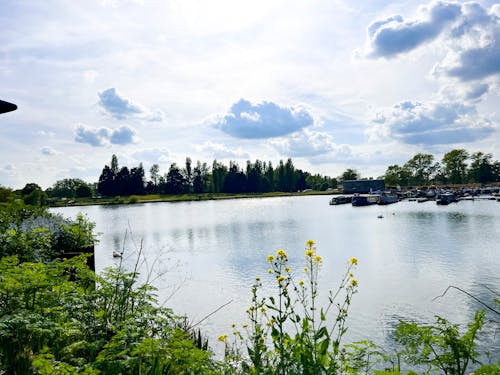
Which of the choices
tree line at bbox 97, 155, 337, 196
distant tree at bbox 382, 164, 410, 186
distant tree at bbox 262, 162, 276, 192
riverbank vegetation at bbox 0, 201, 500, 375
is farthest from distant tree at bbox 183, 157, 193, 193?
riverbank vegetation at bbox 0, 201, 500, 375

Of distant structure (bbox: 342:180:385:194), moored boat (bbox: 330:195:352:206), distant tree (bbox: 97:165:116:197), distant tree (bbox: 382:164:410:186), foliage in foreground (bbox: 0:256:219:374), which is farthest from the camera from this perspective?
distant tree (bbox: 382:164:410:186)

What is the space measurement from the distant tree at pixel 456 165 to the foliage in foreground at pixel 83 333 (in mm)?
148870

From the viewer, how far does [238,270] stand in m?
24.4

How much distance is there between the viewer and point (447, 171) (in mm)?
140375

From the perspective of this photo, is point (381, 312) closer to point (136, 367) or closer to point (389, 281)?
point (389, 281)

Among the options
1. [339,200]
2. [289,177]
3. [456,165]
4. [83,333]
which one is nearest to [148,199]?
[289,177]

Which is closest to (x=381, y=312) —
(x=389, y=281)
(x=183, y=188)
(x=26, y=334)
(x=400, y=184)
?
(x=389, y=281)

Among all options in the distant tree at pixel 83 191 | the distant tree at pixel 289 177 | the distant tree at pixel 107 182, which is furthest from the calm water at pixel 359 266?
the distant tree at pixel 289 177

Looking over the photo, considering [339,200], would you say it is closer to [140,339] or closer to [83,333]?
[83,333]

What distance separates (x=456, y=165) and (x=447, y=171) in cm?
402

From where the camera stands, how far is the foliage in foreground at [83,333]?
3.33 meters

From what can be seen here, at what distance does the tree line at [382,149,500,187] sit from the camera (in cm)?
13062

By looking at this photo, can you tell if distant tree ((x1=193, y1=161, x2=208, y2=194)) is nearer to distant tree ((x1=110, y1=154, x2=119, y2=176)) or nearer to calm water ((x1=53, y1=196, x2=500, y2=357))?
distant tree ((x1=110, y1=154, x2=119, y2=176))

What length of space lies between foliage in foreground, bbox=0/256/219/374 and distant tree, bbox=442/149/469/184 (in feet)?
488
